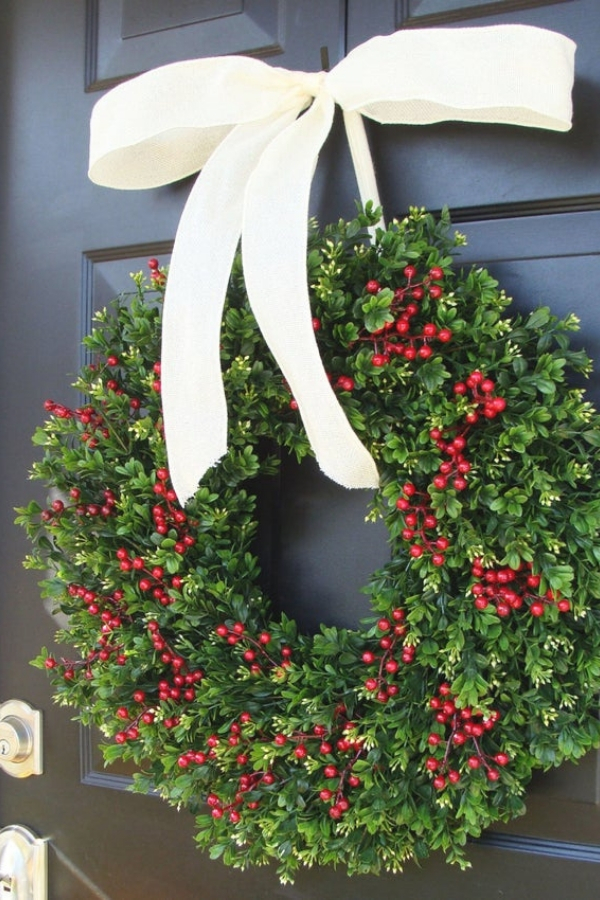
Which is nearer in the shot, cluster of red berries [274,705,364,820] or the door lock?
cluster of red berries [274,705,364,820]

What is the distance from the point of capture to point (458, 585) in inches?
26.9

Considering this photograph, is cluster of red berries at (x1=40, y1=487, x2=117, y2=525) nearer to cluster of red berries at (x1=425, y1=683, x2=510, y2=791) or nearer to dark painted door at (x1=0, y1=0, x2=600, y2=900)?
dark painted door at (x1=0, y1=0, x2=600, y2=900)

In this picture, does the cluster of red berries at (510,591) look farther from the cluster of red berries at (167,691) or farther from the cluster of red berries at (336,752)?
the cluster of red berries at (167,691)

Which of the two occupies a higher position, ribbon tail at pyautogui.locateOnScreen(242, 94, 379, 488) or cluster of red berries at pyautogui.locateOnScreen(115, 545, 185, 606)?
ribbon tail at pyautogui.locateOnScreen(242, 94, 379, 488)

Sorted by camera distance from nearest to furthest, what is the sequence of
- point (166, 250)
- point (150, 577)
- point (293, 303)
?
point (293, 303) < point (150, 577) < point (166, 250)

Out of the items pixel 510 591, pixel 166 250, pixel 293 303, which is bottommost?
pixel 510 591

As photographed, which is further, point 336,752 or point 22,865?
point 22,865

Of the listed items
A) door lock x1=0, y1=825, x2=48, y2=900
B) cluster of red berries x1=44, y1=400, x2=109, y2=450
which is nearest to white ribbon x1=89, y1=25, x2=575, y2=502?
cluster of red berries x1=44, y1=400, x2=109, y2=450

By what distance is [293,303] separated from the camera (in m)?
0.65

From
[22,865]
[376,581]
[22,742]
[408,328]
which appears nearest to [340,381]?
[408,328]

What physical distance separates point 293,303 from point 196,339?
10cm

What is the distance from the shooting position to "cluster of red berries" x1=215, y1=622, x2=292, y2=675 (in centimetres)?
72

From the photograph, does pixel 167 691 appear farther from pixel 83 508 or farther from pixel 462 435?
pixel 462 435

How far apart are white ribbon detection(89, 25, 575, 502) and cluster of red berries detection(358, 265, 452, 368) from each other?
7 centimetres
